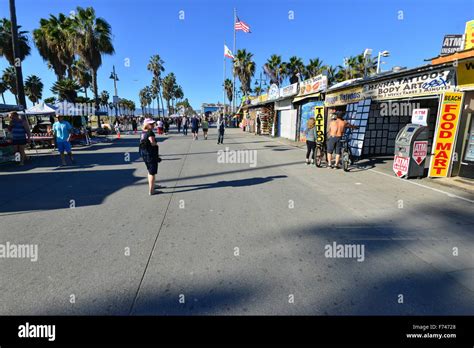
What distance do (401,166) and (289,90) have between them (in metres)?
13.9

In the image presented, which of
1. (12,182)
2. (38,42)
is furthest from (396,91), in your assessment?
(38,42)

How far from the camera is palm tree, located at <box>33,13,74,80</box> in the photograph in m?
23.9

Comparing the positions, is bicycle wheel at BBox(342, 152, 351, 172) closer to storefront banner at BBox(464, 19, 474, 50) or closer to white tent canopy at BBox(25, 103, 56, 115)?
storefront banner at BBox(464, 19, 474, 50)

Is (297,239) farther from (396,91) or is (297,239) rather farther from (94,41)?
(94,41)

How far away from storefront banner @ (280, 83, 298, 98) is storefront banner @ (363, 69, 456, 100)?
30.6 ft

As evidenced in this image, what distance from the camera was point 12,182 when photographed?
7.52 meters

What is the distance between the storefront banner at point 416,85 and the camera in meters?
6.93

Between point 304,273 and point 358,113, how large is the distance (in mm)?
10077

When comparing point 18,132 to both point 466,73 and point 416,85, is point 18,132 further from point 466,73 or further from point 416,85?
point 466,73

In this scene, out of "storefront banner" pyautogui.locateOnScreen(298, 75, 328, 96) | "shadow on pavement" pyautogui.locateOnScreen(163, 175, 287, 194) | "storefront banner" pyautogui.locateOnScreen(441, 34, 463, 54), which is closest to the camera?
"shadow on pavement" pyautogui.locateOnScreen(163, 175, 287, 194)

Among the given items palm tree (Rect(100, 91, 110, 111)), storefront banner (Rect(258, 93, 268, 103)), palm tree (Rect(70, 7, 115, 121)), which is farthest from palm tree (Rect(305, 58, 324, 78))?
palm tree (Rect(100, 91, 110, 111))

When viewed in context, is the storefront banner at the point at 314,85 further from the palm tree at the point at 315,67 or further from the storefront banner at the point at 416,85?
the palm tree at the point at 315,67

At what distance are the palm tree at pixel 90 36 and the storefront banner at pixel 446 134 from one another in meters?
26.5

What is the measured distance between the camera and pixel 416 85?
780 cm
